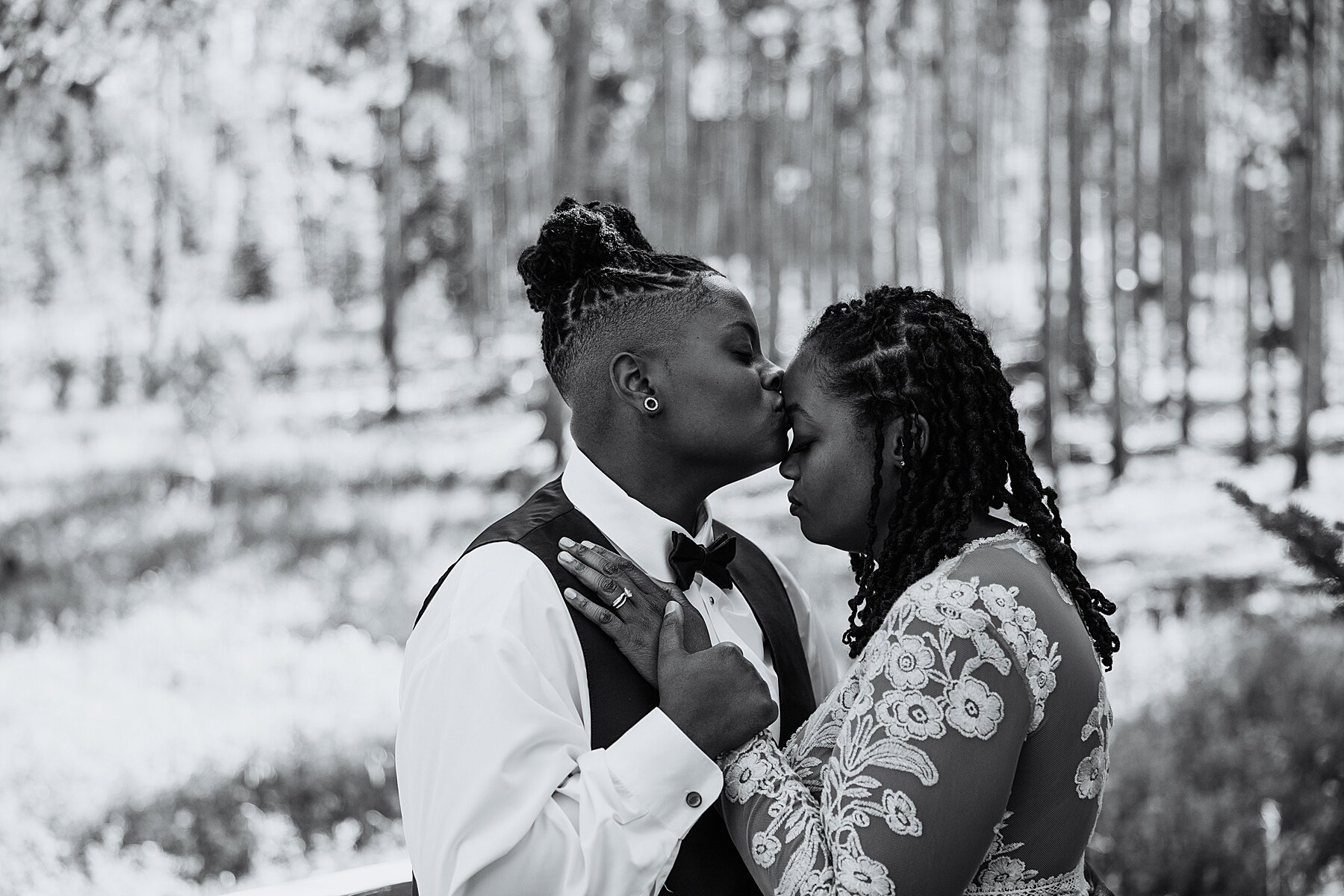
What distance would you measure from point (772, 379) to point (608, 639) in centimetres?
62

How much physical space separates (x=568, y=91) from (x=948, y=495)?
15.6 m

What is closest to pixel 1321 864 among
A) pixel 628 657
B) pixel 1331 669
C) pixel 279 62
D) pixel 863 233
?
pixel 628 657

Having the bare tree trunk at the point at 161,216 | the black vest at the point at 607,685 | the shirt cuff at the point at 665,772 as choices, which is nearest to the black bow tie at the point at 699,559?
the black vest at the point at 607,685

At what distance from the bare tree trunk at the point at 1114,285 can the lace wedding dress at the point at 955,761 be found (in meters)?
19.2

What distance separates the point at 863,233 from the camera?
35.8m

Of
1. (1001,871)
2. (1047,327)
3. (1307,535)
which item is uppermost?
(1307,535)

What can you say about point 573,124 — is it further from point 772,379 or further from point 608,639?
point 608,639

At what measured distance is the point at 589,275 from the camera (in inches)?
99.0

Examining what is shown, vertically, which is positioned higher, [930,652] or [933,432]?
[933,432]

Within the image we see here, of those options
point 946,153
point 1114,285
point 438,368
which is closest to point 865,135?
point 946,153

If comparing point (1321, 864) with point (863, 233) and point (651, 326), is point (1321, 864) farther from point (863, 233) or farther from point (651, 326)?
point (863, 233)

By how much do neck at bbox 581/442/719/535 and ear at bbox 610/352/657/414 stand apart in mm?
130

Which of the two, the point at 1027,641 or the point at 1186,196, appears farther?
the point at 1186,196

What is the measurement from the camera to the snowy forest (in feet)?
20.2
